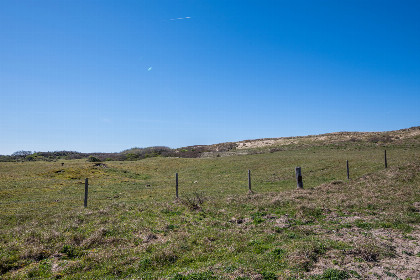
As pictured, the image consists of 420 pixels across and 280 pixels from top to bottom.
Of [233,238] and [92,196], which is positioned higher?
[233,238]

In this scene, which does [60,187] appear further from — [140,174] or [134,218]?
[134,218]

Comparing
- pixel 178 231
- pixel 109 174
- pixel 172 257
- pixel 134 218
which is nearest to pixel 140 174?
pixel 109 174

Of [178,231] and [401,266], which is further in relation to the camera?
[178,231]

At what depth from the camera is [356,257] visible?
7941 millimetres

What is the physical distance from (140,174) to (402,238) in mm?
41874

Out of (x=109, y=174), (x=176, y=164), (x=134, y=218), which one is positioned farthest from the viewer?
(x=176, y=164)

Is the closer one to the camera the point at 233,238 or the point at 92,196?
the point at 233,238

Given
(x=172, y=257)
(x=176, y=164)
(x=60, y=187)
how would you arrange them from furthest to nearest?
(x=176, y=164)
(x=60, y=187)
(x=172, y=257)

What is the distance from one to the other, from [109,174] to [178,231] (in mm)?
34606

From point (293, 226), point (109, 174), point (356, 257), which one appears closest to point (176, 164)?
point (109, 174)

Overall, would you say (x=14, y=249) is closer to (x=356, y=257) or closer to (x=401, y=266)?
(x=356, y=257)

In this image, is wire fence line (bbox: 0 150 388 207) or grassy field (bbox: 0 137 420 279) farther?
wire fence line (bbox: 0 150 388 207)

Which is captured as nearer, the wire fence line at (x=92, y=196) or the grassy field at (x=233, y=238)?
the grassy field at (x=233, y=238)

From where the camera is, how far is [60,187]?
100 ft
